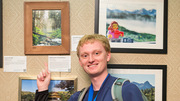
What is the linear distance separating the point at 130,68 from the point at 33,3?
1.10 metres

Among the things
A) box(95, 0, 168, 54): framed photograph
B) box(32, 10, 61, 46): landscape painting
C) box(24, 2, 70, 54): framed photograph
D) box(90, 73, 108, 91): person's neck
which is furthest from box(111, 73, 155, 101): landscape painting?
box(32, 10, 61, 46): landscape painting

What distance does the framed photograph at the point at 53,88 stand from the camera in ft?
4.53

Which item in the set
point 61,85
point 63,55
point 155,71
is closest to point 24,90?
point 61,85

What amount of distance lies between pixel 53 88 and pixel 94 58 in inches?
23.2

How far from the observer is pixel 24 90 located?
140cm

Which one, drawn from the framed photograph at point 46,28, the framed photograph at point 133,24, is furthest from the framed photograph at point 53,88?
the framed photograph at point 133,24

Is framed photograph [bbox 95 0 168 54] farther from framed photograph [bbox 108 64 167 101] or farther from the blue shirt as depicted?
the blue shirt

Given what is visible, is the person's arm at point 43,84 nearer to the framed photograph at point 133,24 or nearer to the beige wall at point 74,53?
the beige wall at point 74,53

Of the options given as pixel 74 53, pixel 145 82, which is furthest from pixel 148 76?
pixel 74 53

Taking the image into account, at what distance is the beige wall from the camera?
4.54 ft

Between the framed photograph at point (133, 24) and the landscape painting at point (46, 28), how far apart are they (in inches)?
15.4

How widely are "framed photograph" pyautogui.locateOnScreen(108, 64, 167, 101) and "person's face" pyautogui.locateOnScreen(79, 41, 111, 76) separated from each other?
1.08ft

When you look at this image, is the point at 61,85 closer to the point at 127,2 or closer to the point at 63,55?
the point at 63,55

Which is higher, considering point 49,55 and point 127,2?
point 127,2
